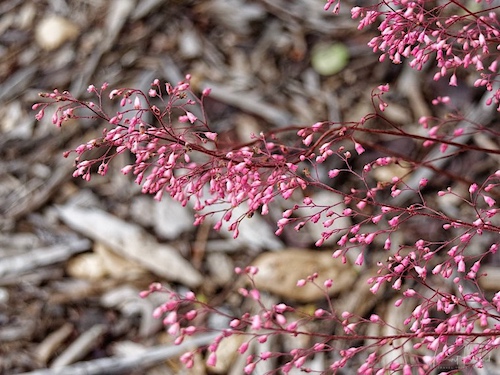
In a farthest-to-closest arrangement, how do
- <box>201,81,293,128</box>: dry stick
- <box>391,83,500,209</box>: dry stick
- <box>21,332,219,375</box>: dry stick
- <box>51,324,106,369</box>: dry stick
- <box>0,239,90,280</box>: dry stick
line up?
1. <box>201,81,293,128</box>: dry stick
2. <box>0,239,90,280</box>: dry stick
3. <box>391,83,500,209</box>: dry stick
4. <box>51,324,106,369</box>: dry stick
5. <box>21,332,219,375</box>: dry stick

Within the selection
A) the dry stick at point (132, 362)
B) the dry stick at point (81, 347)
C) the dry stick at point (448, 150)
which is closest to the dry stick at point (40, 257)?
the dry stick at point (81, 347)

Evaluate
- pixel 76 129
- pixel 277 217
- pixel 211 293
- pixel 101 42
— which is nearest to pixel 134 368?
pixel 211 293

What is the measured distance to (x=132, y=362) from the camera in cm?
241

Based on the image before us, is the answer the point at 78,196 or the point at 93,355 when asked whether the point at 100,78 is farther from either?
the point at 93,355

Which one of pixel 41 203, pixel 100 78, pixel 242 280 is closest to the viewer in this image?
pixel 242 280

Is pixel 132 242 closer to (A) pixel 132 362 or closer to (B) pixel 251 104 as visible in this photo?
(A) pixel 132 362

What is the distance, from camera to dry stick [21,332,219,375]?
7.80 ft

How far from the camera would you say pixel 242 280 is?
8.44ft

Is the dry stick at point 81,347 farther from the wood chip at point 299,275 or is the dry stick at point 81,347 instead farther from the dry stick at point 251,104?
the dry stick at point 251,104

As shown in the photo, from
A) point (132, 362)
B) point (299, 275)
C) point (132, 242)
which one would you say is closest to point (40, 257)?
point (132, 242)

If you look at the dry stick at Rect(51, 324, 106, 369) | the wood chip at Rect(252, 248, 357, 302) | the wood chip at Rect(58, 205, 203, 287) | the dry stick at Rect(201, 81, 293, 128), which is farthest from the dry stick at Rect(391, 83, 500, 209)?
the dry stick at Rect(51, 324, 106, 369)

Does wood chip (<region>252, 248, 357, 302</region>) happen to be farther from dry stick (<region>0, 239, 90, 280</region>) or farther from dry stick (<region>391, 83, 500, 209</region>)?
dry stick (<region>0, 239, 90, 280</region>)

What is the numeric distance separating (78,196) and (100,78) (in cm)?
58

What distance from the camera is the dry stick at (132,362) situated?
7.80 feet
